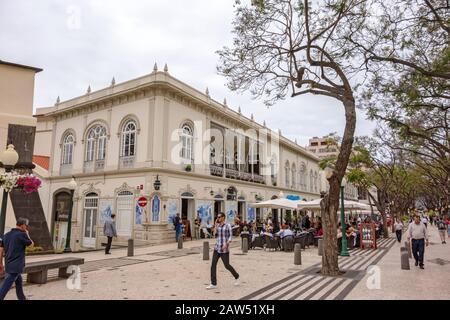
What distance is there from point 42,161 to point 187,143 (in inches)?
504

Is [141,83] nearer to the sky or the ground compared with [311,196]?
nearer to the sky

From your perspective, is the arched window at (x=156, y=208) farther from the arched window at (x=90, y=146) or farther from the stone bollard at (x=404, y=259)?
the stone bollard at (x=404, y=259)

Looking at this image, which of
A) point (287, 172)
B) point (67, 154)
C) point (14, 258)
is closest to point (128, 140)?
point (67, 154)

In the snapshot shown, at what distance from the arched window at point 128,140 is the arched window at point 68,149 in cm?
524

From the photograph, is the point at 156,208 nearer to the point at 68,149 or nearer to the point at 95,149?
the point at 95,149

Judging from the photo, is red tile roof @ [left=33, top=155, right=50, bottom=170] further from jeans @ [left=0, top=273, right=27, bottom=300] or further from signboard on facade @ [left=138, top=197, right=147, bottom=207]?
jeans @ [left=0, top=273, right=27, bottom=300]

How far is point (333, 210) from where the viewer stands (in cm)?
932

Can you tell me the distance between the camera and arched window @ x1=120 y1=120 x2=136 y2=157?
2058 cm

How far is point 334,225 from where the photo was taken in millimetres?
9234

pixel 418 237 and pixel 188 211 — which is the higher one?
pixel 188 211

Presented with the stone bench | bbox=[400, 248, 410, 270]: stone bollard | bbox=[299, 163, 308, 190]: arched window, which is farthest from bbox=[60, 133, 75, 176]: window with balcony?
bbox=[299, 163, 308, 190]: arched window
